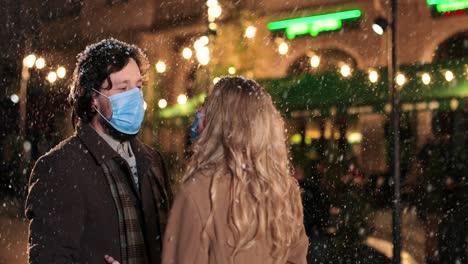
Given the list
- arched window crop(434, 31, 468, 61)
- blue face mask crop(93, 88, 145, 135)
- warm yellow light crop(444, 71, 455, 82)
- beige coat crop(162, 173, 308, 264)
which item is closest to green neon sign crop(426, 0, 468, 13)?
arched window crop(434, 31, 468, 61)

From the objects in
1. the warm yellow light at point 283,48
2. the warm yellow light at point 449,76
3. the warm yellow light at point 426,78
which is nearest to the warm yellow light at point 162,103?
the warm yellow light at point 283,48

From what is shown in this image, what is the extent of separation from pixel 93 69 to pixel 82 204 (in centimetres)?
62

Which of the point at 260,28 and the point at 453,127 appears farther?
the point at 260,28

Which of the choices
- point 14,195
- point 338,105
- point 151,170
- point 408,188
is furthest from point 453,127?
point 14,195

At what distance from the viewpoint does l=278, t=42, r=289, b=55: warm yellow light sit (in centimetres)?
2066

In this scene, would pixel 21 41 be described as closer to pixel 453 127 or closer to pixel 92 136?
pixel 453 127

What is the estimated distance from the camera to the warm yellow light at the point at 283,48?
20.7 metres

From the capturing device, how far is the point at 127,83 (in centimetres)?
284

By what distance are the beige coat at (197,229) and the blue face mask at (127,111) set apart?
2.44 feet

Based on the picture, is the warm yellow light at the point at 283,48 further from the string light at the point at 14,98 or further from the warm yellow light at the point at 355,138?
the string light at the point at 14,98

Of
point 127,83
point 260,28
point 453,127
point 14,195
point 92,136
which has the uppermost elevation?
point 260,28

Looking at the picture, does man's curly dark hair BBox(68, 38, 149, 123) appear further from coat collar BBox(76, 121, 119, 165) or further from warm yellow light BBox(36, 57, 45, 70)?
warm yellow light BBox(36, 57, 45, 70)

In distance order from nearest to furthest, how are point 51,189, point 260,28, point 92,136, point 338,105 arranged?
1. point 51,189
2. point 92,136
3. point 338,105
4. point 260,28

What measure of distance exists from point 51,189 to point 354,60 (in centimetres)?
1755
